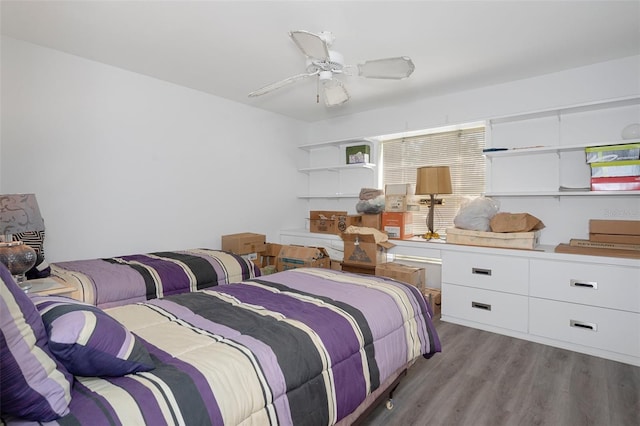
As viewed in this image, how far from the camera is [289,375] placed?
4.08 ft

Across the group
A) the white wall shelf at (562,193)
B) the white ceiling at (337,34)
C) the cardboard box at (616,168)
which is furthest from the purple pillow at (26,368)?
the cardboard box at (616,168)

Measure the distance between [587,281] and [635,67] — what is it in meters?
1.91

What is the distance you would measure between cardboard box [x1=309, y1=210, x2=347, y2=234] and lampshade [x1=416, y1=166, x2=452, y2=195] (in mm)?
1056

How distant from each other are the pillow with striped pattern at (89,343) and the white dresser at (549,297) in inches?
117

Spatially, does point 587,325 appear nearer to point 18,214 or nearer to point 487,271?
point 487,271

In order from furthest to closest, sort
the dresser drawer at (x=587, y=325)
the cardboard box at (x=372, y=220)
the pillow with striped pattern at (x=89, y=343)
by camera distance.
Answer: the cardboard box at (x=372, y=220) < the dresser drawer at (x=587, y=325) < the pillow with striped pattern at (x=89, y=343)

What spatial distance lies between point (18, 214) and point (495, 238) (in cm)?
373

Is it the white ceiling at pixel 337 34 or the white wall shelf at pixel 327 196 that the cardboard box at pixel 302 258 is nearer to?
the white wall shelf at pixel 327 196

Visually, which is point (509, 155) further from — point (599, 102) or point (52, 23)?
point (52, 23)

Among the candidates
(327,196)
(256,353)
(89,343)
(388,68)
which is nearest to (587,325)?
(388,68)

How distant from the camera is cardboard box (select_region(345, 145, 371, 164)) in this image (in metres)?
4.42

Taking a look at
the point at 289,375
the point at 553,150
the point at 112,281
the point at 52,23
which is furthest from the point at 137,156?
the point at 553,150

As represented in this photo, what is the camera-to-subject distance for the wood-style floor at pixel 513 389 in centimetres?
190

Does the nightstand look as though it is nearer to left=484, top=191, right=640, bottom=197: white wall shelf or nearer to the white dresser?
the white dresser
